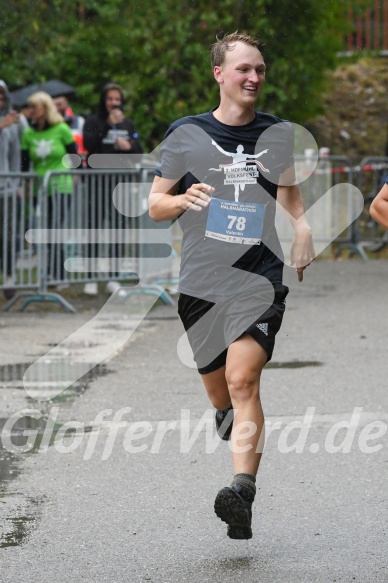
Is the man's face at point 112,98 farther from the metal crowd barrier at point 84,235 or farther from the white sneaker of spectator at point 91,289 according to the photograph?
the white sneaker of spectator at point 91,289

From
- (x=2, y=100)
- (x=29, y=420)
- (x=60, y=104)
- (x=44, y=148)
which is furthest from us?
(x=60, y=104)

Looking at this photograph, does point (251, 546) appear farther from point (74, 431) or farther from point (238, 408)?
point (74, 431)

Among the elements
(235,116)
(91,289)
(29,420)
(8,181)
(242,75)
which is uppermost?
(242,75)

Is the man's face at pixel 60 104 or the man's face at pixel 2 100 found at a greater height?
the man's face at pixel 2 100

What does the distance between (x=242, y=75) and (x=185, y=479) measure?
1.91 m

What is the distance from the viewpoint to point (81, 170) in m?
13.4

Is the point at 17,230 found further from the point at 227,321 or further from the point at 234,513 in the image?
the point at 234,513

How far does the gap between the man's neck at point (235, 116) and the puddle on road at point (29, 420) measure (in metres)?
1.77

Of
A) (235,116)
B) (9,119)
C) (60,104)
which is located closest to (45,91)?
(60,104)

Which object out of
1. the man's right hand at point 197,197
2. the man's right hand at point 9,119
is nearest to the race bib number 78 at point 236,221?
the man's right hand at point 197,197

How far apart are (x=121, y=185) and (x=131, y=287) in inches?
38.0

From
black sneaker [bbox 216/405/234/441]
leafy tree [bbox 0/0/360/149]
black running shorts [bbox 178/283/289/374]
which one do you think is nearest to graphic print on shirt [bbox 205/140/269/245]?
black running shorts [bbox 178/283/289/374]

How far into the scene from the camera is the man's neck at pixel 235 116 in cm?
579

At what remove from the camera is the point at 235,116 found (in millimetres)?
5797
